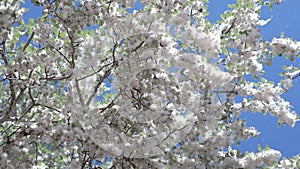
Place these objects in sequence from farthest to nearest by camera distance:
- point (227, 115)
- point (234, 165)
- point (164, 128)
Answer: point (227, 115), point (234, 165), point (164, 128)

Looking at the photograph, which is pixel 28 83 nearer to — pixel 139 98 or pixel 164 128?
pixel 139 98

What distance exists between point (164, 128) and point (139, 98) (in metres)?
0.33

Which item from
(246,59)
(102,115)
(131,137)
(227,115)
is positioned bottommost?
(131,137)

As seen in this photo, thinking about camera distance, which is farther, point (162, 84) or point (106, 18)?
point (106, 18)

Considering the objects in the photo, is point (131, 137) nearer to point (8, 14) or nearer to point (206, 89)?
point (206, 89)

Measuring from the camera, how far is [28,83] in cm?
391

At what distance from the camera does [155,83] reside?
3428mm

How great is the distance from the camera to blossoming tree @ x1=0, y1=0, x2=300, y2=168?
10.7ft

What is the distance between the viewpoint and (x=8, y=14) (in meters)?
3.33

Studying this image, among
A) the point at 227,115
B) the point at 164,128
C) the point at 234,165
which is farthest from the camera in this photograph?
the point at 227,115

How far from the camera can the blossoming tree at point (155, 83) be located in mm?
3264

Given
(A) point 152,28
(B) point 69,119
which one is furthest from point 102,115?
(A) point 152,28

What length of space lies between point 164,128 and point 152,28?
2.38ft

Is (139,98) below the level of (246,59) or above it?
below
